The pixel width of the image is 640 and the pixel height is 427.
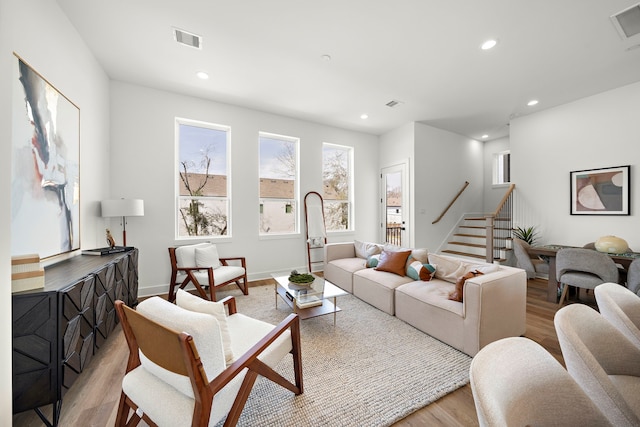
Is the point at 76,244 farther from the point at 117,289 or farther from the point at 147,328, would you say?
the point at 147,328

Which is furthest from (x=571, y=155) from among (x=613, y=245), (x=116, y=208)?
(x=116, y=208)

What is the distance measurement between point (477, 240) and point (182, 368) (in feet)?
18.9

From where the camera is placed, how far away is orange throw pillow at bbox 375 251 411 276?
316cm

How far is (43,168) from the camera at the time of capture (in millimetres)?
1942

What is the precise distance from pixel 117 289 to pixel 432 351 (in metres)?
2.92

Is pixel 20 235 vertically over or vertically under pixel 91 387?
over

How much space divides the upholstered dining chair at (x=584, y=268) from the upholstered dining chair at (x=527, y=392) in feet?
10.4

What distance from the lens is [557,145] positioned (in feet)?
14.2

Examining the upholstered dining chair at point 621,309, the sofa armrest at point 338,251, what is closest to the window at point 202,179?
the sofa armrest at point 338,251

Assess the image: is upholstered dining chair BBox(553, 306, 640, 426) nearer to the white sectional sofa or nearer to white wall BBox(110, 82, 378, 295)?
the white sectional sofa

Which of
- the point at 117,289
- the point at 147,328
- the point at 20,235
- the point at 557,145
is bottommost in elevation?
the point at 117,289

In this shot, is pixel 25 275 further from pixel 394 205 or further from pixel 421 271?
pixel 394 205

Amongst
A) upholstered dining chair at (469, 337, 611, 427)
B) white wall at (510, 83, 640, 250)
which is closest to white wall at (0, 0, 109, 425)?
upholstered dining chair at (469, 337, 611, 427)

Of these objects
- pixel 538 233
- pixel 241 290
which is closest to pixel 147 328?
pixel 241 290
